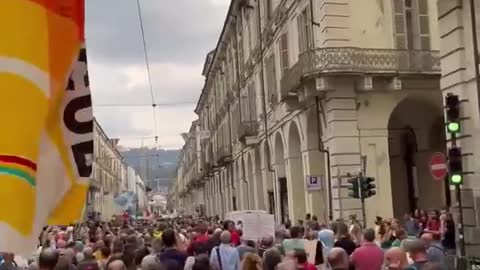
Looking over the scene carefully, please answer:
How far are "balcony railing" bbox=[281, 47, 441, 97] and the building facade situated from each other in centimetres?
3

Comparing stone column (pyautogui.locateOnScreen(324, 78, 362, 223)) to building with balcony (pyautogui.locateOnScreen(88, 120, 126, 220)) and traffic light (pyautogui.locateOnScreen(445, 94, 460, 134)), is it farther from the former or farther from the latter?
building with balcony (pyautogui.locateOnScreen(88, 120, 126, 220))

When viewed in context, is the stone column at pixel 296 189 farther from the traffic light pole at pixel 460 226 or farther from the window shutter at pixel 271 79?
the traffic light pole at pixel 460 226

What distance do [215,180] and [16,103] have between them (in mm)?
71999

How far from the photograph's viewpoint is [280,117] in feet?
121

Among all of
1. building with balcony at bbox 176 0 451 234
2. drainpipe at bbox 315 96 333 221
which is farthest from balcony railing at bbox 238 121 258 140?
drainpipe at bbox 315 96 333 221

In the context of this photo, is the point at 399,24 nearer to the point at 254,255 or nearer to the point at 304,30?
the point at 304,30

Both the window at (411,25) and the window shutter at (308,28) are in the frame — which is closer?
the window at (411,25)

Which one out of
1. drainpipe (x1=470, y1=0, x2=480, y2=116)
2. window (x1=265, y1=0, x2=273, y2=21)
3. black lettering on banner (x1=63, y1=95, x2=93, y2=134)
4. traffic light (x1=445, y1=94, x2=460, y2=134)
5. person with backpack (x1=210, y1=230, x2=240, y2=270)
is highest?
window (x1=265, y1=0, x2=273, y2=21)

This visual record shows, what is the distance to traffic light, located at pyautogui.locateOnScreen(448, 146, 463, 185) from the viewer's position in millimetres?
16062

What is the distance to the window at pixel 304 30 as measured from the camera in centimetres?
2972

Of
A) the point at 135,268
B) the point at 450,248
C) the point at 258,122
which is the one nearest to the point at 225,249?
the point at 135,268

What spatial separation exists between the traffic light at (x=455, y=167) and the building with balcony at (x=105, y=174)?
56993mm

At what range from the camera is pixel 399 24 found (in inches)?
1096

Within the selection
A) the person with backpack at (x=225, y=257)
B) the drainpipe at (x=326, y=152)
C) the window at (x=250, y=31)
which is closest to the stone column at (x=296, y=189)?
the drainpipe at (x=326, y=152)
